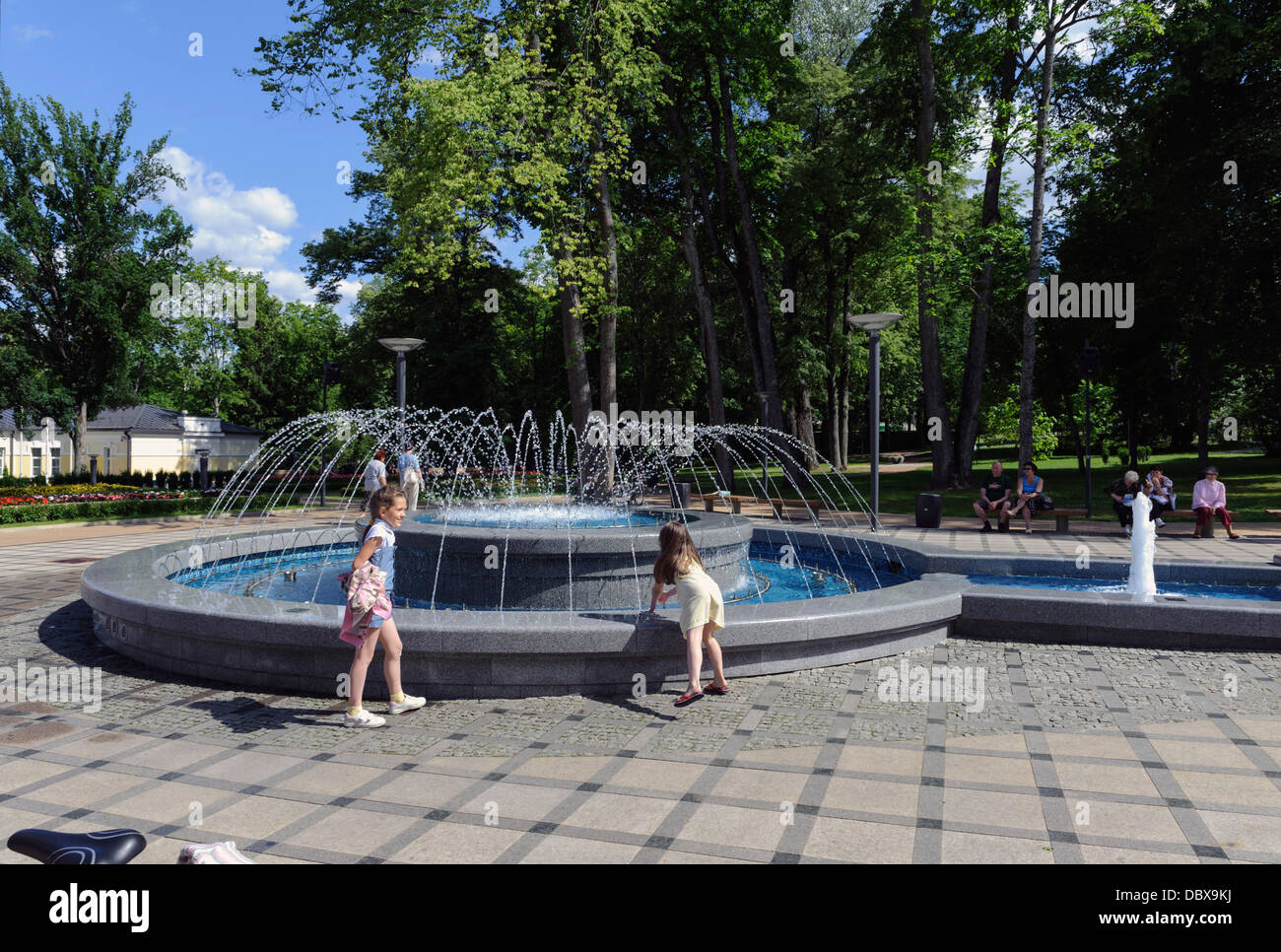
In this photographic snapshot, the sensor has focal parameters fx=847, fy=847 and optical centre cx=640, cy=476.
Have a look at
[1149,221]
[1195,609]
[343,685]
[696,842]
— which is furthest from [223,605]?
[1149,221]

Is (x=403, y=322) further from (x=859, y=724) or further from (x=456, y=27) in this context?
(x=859, y=724)

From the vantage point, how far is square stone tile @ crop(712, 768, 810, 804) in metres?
4.53

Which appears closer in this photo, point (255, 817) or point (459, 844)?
point (459, 844)

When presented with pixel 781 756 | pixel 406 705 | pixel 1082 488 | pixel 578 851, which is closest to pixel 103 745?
pixel 406 705

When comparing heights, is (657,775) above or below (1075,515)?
below

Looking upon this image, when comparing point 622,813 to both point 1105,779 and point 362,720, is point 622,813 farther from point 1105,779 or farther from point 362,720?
point 1105,779

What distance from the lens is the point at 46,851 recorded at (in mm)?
2154

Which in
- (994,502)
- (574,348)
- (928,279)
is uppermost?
(928,279)

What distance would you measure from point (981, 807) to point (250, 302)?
198 ft

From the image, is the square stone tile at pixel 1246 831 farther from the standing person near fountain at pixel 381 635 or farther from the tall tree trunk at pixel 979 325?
the tall tree trunk at pixel 979 325

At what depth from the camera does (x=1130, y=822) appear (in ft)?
13.6
